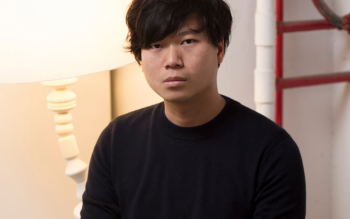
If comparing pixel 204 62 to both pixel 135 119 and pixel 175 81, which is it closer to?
pixel 175 81

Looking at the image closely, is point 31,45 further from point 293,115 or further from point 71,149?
point 293,115

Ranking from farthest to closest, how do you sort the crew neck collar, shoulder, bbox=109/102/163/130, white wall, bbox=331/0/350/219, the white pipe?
white wall, bbox=331/0/350/219 → the white pipe → shoulder, bbox=109/102/163/130 → the crew neck collar

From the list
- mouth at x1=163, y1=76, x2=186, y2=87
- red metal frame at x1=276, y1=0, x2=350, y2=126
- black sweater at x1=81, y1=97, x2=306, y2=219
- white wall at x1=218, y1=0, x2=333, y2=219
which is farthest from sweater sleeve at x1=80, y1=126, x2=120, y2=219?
red metal frame at x1=276, y1=0, x2=350, y2=126

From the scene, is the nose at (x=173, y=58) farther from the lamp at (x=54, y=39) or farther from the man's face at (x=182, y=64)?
the lamp at (x=54, y=39)

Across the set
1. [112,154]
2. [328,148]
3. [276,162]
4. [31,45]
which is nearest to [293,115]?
[328,148]

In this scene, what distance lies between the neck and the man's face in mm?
47

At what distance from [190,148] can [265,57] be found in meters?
0.44

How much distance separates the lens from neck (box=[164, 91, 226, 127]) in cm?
92

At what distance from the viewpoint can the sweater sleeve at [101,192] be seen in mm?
994

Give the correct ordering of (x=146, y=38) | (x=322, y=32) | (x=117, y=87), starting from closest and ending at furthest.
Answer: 1. (x=146, y=38)
2. (x=322, y=32)
3. (x=117, y=87)

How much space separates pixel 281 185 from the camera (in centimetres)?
86

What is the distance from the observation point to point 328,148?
144 cm

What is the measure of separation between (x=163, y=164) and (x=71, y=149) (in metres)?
0.37

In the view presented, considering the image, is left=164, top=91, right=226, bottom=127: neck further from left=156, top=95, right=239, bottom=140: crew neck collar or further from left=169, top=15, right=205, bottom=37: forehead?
left=169, top=15, right=205, bottom=37: forehead
